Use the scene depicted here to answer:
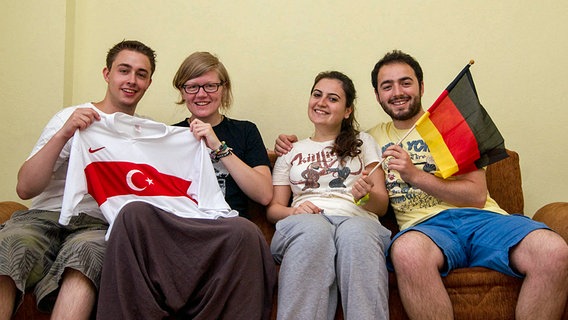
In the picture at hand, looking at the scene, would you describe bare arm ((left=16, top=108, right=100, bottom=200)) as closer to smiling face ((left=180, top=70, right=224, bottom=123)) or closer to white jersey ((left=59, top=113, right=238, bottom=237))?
white jersey ((left=59, top=113, right=238, bottom=237))

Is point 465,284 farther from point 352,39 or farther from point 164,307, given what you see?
point 352,39

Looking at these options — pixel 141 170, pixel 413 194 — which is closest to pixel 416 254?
pixel 413 194

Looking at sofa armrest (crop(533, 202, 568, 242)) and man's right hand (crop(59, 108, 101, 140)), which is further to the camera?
sofa armrest (crop(533, 202, 568, 242))

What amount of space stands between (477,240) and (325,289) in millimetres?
582

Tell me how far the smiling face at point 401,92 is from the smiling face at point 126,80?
1.02 meters

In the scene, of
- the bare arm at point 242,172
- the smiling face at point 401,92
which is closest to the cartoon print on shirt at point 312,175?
the bare arm at point 242,172

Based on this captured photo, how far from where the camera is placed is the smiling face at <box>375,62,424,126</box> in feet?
6.91

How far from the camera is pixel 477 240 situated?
176 cm

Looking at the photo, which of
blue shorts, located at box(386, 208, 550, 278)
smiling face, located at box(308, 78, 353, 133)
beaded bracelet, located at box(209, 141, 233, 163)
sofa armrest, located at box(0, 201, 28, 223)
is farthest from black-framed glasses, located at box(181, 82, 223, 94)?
blue shorts, located at box(386, 208, 550, 278)

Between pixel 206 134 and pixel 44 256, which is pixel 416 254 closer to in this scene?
pixel 206 134

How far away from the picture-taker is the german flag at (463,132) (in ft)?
6.16

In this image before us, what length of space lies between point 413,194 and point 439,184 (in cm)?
14

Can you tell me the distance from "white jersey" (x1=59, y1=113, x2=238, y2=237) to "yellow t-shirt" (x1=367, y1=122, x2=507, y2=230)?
2.23 feet

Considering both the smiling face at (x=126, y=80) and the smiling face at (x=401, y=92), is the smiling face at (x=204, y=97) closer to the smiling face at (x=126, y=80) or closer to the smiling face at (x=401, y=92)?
the smiling face at (x=126, y=80)
